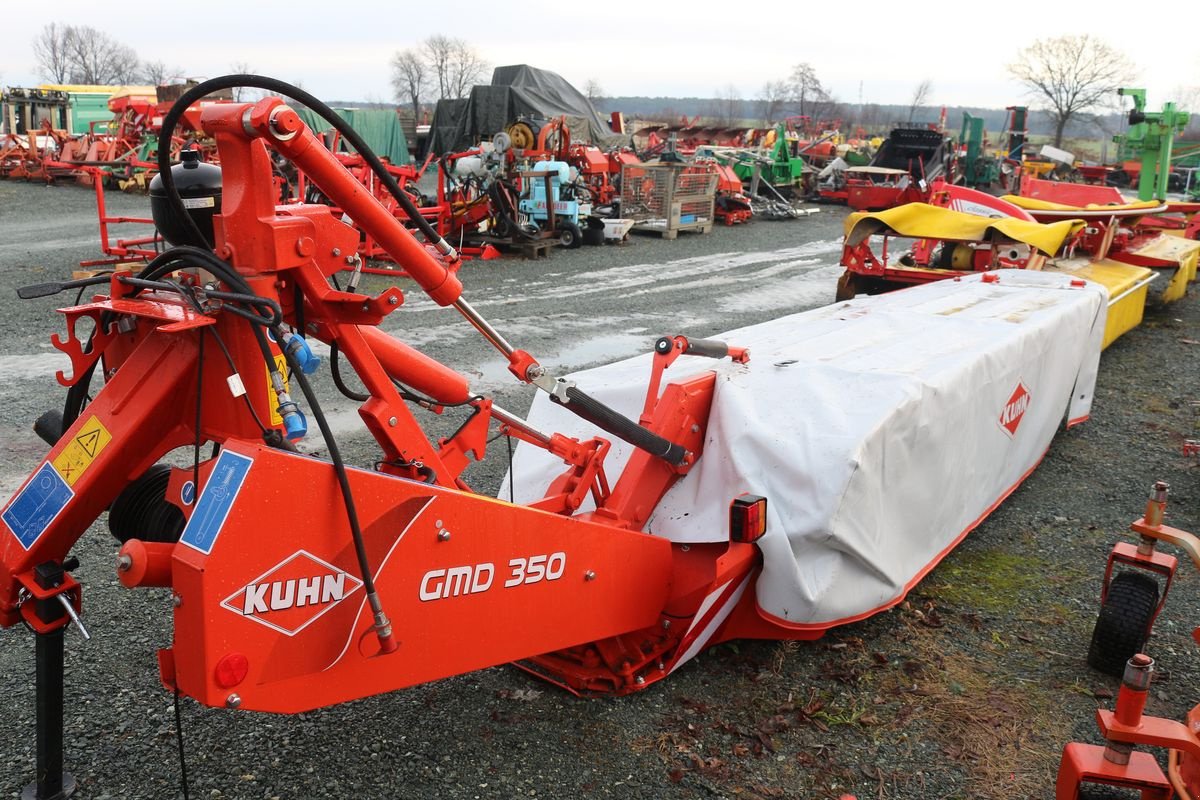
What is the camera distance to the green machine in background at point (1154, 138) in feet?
49.2

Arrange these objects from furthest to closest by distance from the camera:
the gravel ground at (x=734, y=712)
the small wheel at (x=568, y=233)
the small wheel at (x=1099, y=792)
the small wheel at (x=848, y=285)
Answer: the small wheel at (x=568, y=233)
the small wheel at (x=848, y=285)
the gravel ground at (x=734, y=712)
the small wheel at (x=1099, y=792)

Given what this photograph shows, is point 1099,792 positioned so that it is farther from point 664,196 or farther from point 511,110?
point 511,110

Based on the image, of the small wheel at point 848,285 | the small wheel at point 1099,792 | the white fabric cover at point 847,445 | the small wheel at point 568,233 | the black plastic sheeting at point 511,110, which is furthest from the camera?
the black plastic sheeting at point 511,110

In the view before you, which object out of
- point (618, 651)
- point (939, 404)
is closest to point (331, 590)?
point (618, 651)

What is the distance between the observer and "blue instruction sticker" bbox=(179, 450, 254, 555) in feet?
6.64

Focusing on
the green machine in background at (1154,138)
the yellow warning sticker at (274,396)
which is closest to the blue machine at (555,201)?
the green machine in background at (1154,138)

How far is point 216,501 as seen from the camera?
80.4 inches

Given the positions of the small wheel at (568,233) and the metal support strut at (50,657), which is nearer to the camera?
the metal support strut at (50,657)

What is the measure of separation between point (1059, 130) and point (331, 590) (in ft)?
209

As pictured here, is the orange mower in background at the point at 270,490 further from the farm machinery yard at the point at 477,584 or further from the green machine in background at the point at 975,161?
the green machine in background at the point at 975,161

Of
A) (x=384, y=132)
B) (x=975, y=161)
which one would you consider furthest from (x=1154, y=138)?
(x=384, y=132)

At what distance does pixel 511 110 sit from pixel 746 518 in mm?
25002

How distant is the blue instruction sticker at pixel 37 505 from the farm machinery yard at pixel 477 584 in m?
0.01

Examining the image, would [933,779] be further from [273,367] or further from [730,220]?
[730,220]
